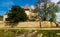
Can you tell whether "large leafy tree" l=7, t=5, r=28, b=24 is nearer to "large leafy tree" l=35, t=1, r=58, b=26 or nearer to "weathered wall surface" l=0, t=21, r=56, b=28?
"weathered wall surface" l=0, t=21, r=56, b=28

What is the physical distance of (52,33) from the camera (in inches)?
387

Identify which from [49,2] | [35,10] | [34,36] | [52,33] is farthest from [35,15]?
[34,36]

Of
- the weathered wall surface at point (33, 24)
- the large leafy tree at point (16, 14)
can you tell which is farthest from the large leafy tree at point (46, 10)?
the large leafy tree at point (16, 14)

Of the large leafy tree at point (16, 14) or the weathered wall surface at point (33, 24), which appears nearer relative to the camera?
the weathered wall surface at point (33, 24)

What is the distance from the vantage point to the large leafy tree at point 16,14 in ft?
50.3

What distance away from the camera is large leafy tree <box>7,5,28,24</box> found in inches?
604

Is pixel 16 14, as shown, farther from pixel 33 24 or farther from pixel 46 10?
pixel 46 10

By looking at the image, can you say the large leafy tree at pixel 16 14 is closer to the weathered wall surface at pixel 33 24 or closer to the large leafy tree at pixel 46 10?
the weathered wall surface at pixel 33 24

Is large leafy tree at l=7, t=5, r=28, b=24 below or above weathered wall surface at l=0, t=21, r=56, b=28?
above

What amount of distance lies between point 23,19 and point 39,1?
5.96ft

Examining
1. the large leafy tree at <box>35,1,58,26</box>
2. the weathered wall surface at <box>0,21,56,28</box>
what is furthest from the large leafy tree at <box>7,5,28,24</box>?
the large leafy tree at <box>35,1,58,26</box>

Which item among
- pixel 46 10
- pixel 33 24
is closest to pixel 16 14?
pixel 33 24

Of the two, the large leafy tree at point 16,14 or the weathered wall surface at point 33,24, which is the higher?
the large leafy tree at point 16,14

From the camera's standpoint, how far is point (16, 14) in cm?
1531
